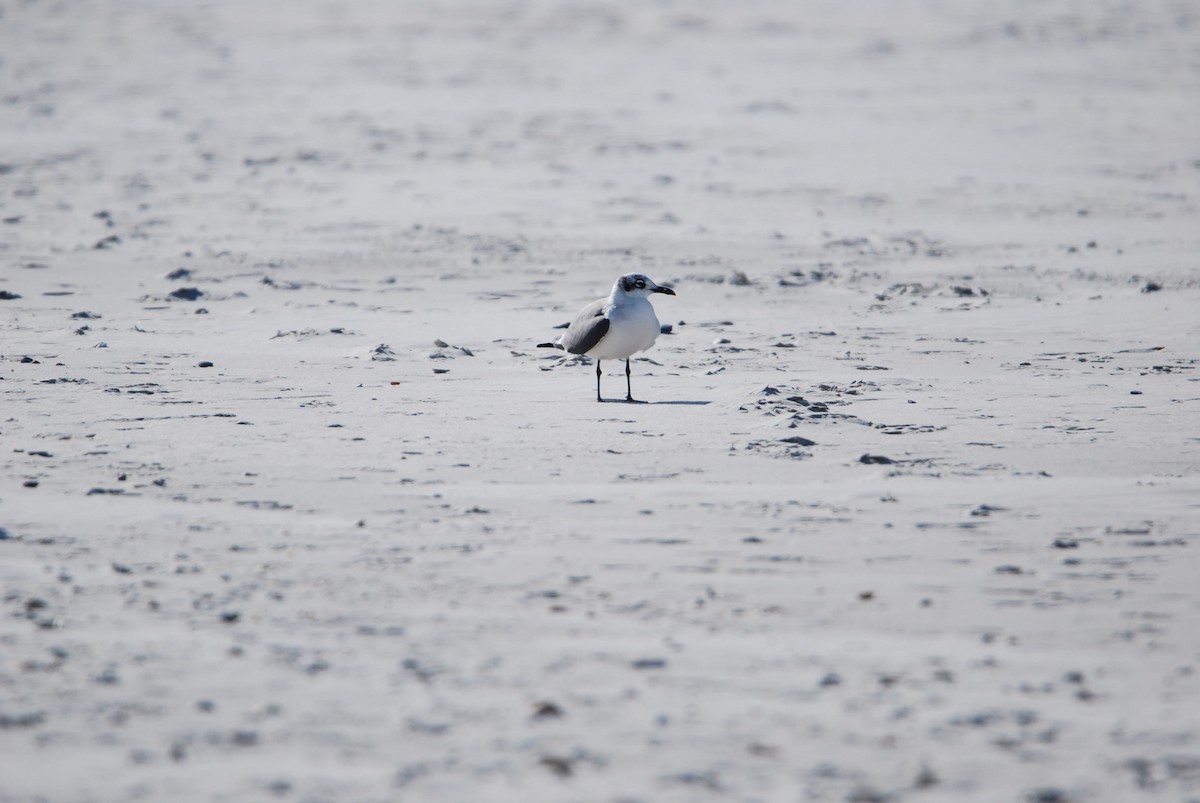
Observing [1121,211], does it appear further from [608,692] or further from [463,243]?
[608,692]

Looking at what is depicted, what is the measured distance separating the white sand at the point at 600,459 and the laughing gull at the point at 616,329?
289 millimetres

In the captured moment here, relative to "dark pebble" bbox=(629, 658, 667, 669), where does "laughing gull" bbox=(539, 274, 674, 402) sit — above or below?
above

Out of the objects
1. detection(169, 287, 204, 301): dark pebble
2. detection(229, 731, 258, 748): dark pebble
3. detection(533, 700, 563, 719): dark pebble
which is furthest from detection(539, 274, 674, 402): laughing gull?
detection(229, 731, 258, 748): dark pebble

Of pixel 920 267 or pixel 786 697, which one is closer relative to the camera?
pixel 786 697

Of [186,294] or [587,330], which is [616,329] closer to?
[587,330]

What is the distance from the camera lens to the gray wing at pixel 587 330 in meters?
8.02

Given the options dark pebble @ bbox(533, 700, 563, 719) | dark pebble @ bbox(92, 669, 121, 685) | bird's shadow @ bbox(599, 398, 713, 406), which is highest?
bird's shadow @ bbox(599, 398, 713, 406)

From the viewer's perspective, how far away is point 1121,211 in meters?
Result: 12.6

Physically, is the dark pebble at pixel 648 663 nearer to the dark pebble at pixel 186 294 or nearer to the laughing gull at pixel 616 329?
the laughing gull at pixel 616 329

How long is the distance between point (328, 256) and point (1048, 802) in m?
8.66

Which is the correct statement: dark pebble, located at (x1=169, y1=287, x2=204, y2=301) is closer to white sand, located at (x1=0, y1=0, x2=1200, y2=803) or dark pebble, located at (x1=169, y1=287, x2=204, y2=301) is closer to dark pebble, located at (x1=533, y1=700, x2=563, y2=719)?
white sand, located at (x1=0, y1=0, x2=1200, y2=803)

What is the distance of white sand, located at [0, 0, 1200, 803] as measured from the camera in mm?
3996

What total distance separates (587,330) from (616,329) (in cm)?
17

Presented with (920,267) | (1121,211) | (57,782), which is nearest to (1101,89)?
(1121,211)
